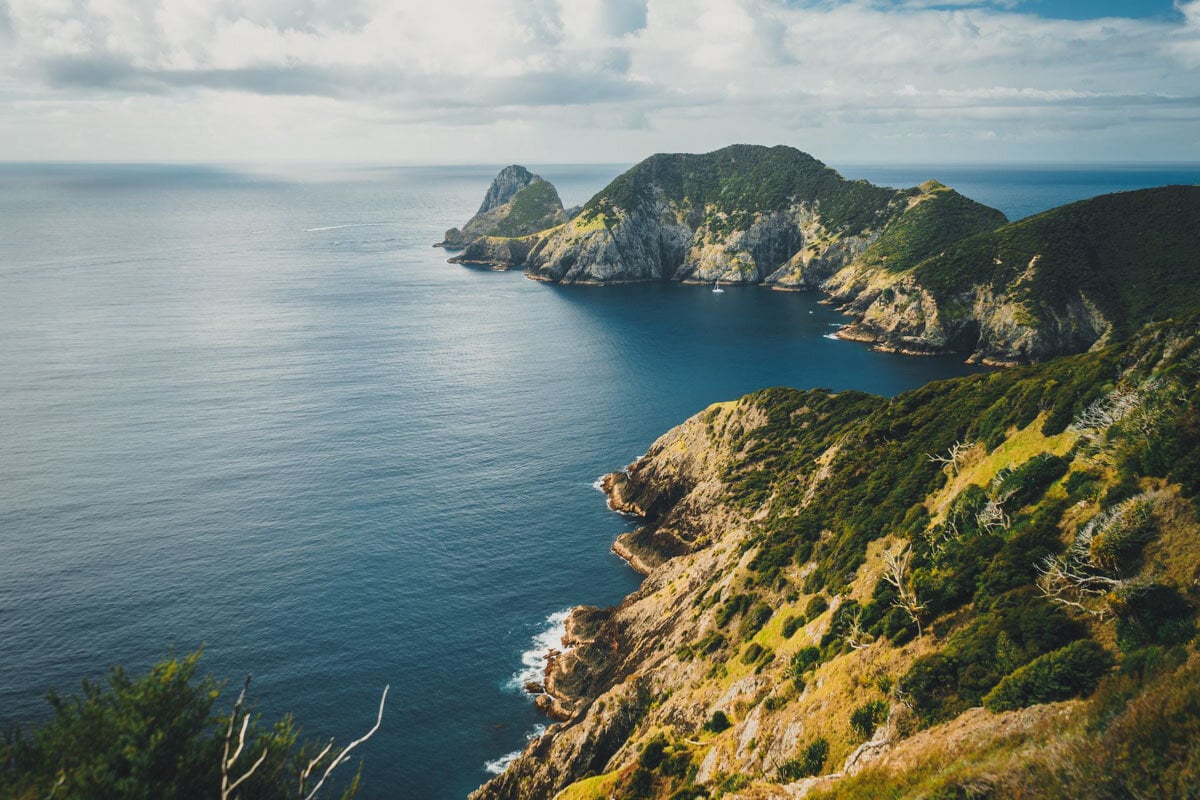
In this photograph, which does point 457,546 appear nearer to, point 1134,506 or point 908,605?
point 908,605

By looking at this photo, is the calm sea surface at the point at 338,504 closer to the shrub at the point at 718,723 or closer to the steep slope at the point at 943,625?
the steep slope at the point at 943,625

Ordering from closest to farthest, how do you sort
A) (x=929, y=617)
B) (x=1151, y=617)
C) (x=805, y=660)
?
(x=1151, y=617)
(x=929, y=617)
(x=805, y=660)

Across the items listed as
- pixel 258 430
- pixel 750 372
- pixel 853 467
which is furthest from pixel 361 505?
pixel 750 372

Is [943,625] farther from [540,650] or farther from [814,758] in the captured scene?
[540,650]

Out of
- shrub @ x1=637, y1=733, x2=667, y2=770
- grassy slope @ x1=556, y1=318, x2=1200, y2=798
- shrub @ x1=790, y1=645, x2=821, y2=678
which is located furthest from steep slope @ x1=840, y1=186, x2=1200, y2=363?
shrub @ x1=637, y1=733, x2=667, y2=770

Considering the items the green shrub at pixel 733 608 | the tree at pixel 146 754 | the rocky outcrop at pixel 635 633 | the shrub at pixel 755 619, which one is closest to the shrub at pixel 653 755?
the rocky outcrop at pixel 635 633

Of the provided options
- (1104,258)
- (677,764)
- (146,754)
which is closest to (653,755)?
(677,764)
